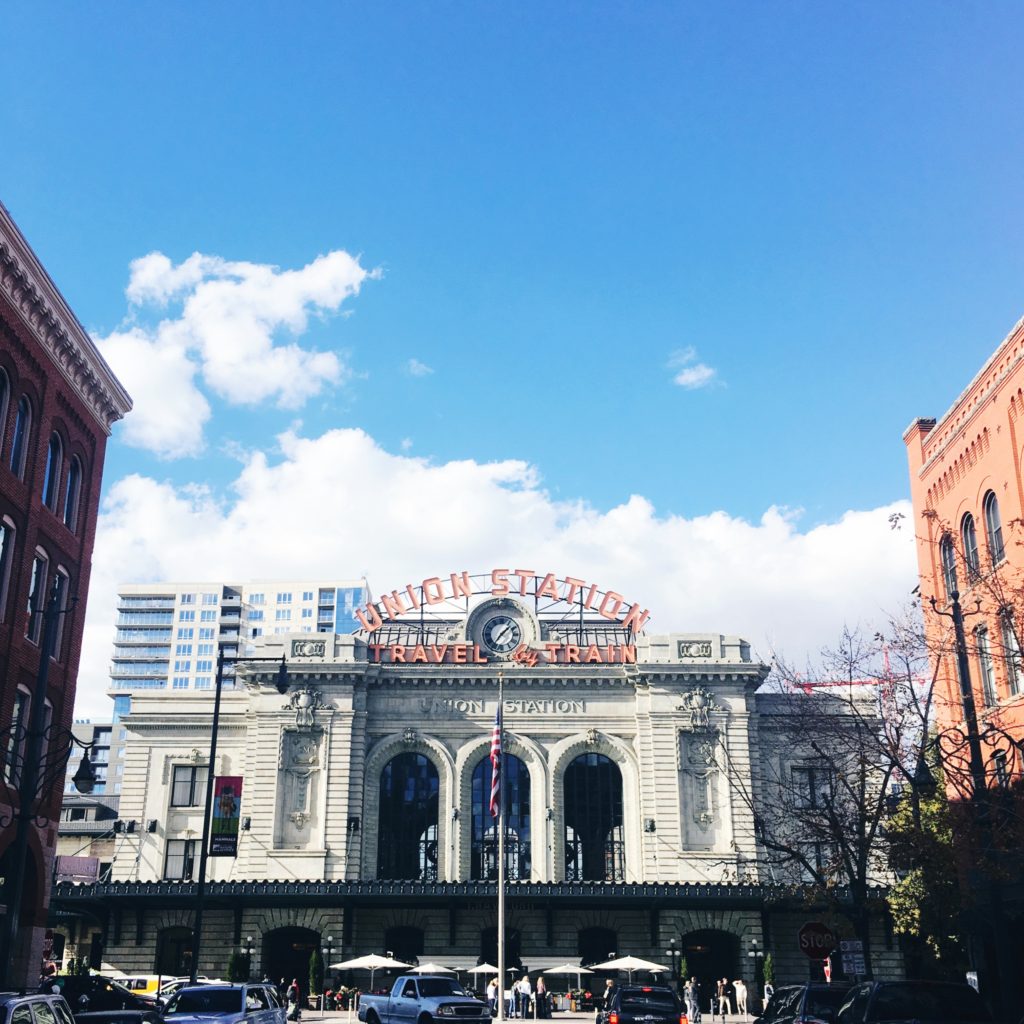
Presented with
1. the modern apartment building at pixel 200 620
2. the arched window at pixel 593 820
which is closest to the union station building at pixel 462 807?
the arched window at pixel 593 820

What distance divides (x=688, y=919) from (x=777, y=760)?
377 inches

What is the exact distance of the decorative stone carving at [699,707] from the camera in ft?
193

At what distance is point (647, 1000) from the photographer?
94.2 feet

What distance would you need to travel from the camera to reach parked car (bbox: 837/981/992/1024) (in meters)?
18.3

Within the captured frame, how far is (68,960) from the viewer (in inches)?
2293

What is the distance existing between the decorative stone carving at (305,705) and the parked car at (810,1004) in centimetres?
3549

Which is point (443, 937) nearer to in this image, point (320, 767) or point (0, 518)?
point (320, 767)

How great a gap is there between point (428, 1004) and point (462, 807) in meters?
27.8

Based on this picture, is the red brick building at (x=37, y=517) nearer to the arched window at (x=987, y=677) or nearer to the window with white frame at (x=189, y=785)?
the window with white frame at (x=189, y=785)

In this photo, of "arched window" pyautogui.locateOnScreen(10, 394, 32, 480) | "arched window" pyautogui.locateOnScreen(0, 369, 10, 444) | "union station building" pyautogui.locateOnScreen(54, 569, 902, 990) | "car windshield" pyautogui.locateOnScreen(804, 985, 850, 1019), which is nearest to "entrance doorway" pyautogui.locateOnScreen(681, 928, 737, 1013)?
"union station building" pyautogui.locateOnScreen(54, 569, 902, 990)

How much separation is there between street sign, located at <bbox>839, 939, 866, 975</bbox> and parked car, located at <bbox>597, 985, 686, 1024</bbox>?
4.26 m

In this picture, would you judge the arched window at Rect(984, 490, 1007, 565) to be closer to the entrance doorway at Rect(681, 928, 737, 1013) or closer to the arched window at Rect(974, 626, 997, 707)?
the arched window at Rect(974, 626, 997, 707)

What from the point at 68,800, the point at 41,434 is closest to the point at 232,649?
the point at 68,800

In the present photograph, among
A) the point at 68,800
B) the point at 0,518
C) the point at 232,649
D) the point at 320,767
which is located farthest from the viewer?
the point at 232,649
